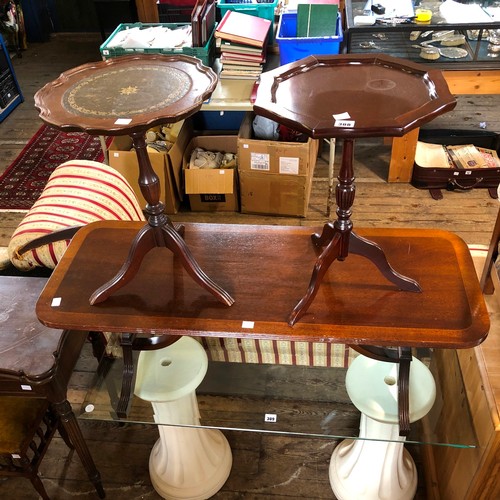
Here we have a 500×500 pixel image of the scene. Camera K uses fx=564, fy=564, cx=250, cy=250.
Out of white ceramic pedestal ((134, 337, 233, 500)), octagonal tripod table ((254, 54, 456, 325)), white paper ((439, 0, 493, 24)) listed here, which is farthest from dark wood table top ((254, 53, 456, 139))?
white paper ((439, 0, 493, 24))

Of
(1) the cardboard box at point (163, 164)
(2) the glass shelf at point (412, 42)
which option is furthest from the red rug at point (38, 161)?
(2) the glass shelf at point (412, 42)

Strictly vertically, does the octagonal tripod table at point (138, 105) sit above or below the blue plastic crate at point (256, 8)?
above

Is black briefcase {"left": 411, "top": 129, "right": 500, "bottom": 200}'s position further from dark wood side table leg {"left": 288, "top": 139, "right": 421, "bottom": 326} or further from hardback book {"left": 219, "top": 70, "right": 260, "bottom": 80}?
dark wood side table leg {"left": 288, "top": 139, "right": 421, "bottom": 326}

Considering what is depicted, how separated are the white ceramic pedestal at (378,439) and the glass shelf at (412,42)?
2060mm

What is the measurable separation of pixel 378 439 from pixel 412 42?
2.41m

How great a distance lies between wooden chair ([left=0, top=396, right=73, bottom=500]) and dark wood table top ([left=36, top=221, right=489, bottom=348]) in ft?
1.81

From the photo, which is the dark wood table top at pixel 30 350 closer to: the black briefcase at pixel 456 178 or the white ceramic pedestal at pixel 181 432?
the white ceramic pedestal at pixel 181 432

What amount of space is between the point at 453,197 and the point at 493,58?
805mm

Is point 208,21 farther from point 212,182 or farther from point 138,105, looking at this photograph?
point 138,105

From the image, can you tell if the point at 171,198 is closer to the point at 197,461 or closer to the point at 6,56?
the point at 197,461

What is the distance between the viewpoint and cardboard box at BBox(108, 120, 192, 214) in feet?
10.5

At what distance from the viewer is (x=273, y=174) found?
3135 millimetres

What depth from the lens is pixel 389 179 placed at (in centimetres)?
355

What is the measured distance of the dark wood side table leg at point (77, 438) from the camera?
1.71 meters
